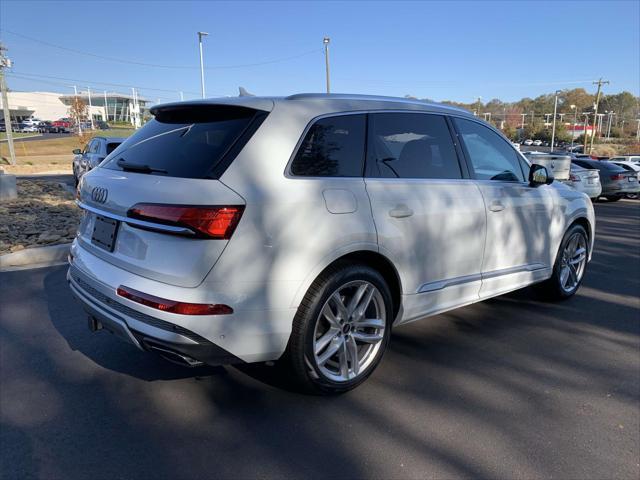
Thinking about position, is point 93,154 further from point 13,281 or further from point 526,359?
point 526,359

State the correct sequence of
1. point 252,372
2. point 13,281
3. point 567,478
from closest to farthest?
point 567,478
point 252,372
point 13,281

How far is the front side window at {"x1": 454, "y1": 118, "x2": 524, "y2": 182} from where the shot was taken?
3971mm

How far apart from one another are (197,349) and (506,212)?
2.81 metres

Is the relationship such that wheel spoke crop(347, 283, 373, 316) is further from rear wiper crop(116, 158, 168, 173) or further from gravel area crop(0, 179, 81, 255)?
gravel area crop(0, 179, 81, 255)

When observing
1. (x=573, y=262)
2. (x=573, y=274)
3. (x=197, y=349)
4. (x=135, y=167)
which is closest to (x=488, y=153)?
(x=573, y=262)

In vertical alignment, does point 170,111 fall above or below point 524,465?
above

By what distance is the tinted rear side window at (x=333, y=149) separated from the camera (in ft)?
9.29

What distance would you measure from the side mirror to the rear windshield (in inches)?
108

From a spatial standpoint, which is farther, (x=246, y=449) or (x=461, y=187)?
(x=461, y=187)

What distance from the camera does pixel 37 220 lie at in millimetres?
9039

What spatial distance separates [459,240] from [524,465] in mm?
1632

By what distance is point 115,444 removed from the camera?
8.55 ft

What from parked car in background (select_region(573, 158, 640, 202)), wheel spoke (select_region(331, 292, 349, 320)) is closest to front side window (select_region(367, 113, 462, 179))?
wheel spoke (select_region(331, 292, 349, 320))

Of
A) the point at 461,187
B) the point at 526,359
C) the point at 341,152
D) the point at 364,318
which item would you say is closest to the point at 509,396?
the point at 526,359
